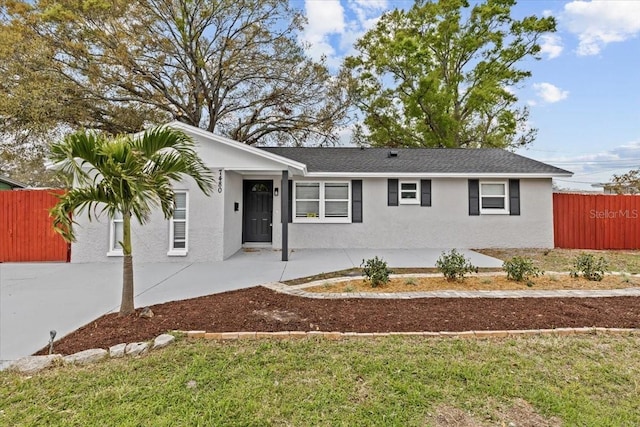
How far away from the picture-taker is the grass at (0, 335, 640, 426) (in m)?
2.41

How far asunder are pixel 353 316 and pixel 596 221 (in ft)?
37.8

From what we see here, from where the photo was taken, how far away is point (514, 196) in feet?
37.0

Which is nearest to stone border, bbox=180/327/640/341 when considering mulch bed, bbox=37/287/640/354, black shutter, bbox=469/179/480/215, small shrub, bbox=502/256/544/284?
mulch bed, bbox=37/287/640/354

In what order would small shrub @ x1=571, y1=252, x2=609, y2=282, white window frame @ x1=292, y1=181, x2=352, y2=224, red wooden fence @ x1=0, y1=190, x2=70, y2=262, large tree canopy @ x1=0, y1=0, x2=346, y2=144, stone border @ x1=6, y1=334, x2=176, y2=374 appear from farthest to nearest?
large tree canopy @ x1=0, y1=0, x2=346, y2=144 → white window frame @ x1=292, y1=181, x2=352, y2=224 → red wooden fence @ x1=0, y1=190, x2=70, y2=262 → small shrub @ x1=571, y1=252, x2=609, y2=282 → stone border @ x1=6, y1=334, x2=176, y2=374

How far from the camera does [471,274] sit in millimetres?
7016

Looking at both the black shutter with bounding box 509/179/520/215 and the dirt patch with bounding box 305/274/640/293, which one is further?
the black shutter with bounding box 509/179/520/215

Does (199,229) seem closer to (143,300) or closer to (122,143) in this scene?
(143,300)

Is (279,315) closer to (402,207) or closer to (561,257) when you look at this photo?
(402,207)

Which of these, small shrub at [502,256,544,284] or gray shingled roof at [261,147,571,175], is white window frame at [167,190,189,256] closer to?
gray shingled roof at [261,147,571,175]

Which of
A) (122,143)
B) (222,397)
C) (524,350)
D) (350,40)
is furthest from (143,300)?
(350,40)

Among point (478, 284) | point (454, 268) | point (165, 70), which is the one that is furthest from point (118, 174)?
point (165, 70)

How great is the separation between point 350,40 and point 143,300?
22.1m

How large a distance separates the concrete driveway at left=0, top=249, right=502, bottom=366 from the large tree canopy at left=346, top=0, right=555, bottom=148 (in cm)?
1332

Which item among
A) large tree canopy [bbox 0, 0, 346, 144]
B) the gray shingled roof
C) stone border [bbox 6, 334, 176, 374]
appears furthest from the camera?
large tree canopy [bbox 0, 0, 346, 144]
